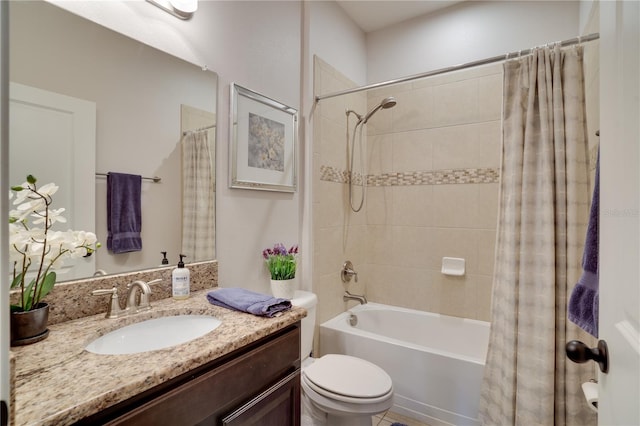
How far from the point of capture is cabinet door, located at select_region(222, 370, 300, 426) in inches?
36.5

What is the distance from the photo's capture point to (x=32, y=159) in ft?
3.10

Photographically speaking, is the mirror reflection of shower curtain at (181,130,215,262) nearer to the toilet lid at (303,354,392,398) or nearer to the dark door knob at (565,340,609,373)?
the toilet lid at (303,354,392,398)

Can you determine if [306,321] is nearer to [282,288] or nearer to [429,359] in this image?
[282,288]

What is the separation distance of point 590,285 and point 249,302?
3.38 feet

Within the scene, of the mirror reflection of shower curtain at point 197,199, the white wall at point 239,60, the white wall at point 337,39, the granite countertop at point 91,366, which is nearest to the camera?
the granite countertop at point 91,366

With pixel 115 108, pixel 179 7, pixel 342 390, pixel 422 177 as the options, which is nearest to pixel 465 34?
pixel 422 177

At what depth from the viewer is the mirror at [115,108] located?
0.96 metres

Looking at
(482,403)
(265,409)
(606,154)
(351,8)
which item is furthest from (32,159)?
(351,8)

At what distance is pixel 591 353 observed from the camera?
0.66 metres

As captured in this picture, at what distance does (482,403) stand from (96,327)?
1.89 m

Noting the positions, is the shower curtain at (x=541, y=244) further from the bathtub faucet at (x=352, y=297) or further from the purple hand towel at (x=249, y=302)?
the purple hand towel at (x=249, y=302)

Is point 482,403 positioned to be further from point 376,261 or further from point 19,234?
point 19,234

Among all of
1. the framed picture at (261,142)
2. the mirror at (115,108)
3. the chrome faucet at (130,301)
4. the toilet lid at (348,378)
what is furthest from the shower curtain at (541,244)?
the chrome faucet at (130,301)

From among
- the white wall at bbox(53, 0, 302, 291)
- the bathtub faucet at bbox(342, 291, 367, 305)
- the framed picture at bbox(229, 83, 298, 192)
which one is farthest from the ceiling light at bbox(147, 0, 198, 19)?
the bathtub faucet at bbox(342, 291, 367, 305)
